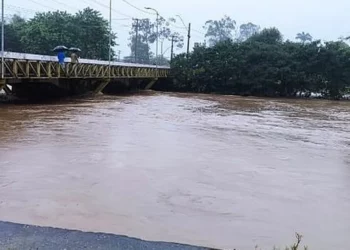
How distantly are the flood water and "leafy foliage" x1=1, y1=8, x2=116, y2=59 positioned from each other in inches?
1342

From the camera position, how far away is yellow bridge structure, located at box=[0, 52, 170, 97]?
1920cm

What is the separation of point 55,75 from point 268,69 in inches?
856

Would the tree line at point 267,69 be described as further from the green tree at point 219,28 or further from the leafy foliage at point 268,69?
the green tree at point 219,28

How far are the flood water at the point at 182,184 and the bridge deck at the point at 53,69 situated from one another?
6.18 metres

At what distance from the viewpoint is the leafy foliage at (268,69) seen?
3866 cm

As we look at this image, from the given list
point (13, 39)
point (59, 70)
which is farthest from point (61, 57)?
point (13, 39)

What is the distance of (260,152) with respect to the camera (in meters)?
10.4

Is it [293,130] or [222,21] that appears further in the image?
[222,21]

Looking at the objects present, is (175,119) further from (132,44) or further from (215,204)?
(132,44)

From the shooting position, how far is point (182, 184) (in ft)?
23.2

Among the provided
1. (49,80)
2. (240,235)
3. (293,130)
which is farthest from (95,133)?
(49,80)

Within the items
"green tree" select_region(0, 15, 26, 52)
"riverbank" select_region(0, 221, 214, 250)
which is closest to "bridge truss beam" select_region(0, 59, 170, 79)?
"riverbank" select_region(0, 221, 214, 250)

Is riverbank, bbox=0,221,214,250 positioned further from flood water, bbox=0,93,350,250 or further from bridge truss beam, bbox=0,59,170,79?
bridge truss beam, bbox=0,59,170,79

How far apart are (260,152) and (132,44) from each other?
8533 cm
